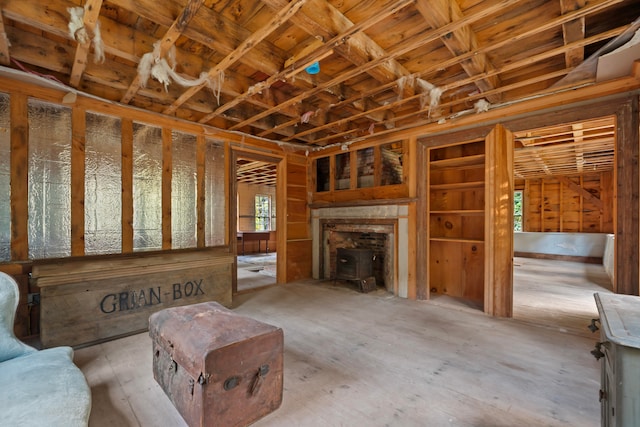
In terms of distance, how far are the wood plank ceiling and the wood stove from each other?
91.3 inches

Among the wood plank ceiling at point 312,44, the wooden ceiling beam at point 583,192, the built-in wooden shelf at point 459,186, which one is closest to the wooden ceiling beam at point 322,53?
the wood plank ceiling at point 312,44

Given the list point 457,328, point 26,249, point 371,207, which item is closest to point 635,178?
point 457,328

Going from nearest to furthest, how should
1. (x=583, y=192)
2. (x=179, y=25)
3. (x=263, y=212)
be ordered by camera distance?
1. (x=179, y=25)
2. (x=583, y=192)
3. (x=263, y=212)

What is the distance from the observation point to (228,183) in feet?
14.2

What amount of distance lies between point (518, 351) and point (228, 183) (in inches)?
164

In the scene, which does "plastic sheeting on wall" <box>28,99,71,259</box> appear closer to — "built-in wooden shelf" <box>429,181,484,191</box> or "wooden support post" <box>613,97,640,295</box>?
Result: "built-in wooden shelf" <box>429,181,484,191</box>

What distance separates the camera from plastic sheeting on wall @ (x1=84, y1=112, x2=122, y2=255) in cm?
314

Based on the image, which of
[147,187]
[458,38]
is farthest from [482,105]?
[147,187]

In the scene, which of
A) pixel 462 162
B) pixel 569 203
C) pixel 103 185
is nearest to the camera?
pixel 103 185

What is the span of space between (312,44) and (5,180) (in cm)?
329

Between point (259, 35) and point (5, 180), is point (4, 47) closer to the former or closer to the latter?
point (5, 180)

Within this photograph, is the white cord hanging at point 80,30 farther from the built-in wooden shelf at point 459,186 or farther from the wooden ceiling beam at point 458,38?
the built-in wooden shelf at point 459,186

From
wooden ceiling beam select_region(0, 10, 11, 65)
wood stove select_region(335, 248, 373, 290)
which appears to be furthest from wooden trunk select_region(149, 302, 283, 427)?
wood stove select_region(335, 248, 373, 290)

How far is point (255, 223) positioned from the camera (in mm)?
11133
